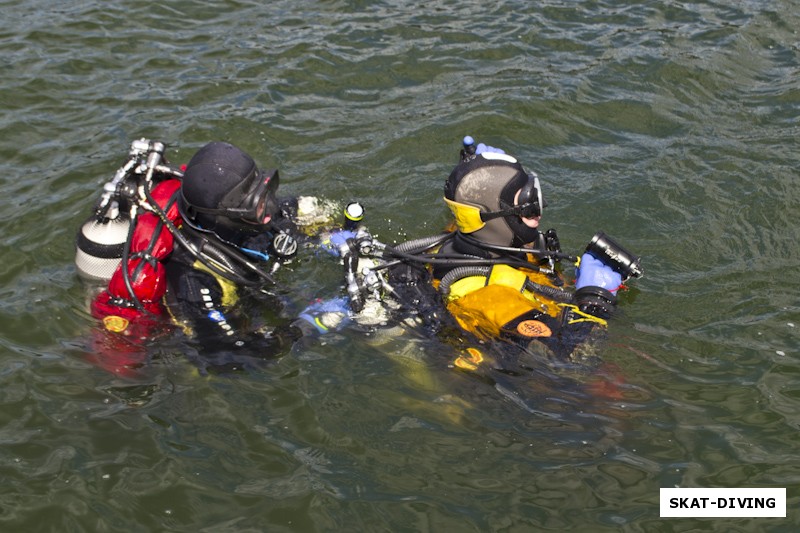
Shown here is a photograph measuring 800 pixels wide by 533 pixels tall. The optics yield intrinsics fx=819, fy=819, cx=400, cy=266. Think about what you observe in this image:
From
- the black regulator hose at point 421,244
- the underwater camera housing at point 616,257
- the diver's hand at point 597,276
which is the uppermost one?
the black regulator hose at point 421,244

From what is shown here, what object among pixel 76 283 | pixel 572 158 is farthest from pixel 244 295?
pixel 572 158

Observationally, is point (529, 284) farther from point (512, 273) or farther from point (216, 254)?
point (216, 254)

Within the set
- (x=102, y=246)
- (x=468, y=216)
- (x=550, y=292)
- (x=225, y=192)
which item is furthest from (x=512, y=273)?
(x=102, y=246)

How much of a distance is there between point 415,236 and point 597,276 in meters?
2.31

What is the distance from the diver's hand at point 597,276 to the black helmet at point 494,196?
19.0 inches

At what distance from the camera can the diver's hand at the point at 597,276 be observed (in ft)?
18.6

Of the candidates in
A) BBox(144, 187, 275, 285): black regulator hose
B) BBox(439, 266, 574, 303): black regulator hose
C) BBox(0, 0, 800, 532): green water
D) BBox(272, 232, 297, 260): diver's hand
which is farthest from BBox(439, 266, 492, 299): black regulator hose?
BBox(144, 187, 275, 285): black regulator hose

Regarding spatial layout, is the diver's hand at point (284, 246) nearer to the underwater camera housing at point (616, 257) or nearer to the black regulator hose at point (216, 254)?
the black regulator hose at point (216, 254)

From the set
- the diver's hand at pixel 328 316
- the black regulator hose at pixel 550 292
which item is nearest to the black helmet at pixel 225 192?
the diver's hand at pixel 328 316

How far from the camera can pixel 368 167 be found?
852 centimetres

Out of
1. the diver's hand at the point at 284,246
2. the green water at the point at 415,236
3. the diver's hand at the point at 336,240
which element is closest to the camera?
the green water at the point at 415,236

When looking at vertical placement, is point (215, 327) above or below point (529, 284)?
below

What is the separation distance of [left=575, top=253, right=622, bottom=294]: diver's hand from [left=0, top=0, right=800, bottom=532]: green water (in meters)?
0.51

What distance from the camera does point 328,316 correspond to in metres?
6.06
